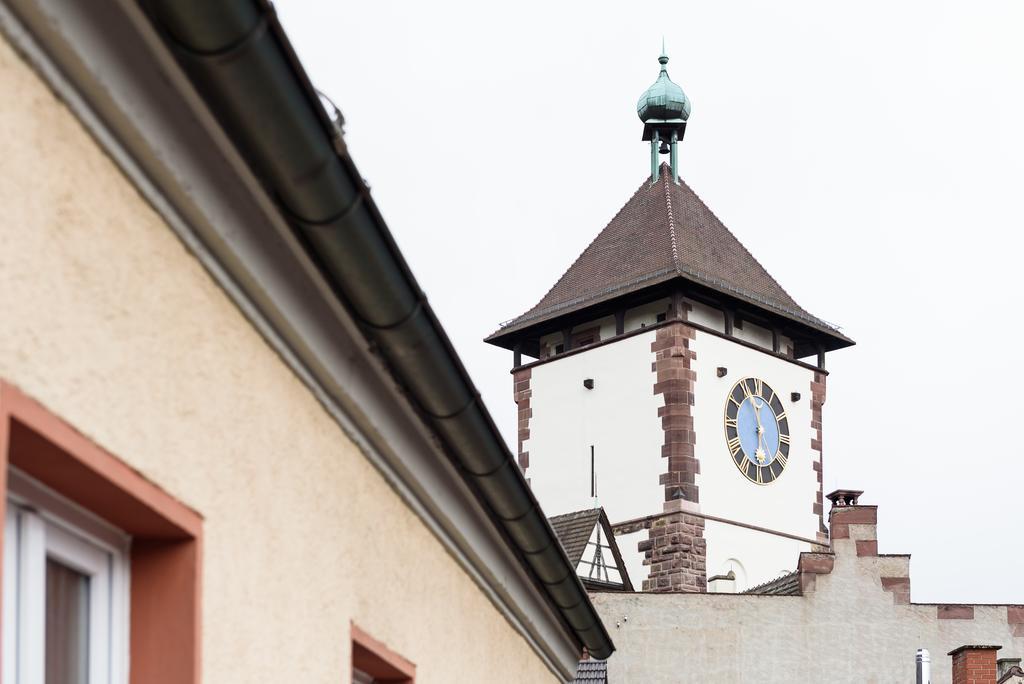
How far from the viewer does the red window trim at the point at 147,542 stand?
3.39 meters

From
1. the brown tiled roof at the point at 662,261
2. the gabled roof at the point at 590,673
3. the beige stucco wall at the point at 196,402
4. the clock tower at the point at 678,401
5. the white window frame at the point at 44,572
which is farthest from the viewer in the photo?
the brown tiled roof at the point at 662,261

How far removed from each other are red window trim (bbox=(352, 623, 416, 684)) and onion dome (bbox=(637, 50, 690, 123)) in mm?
42690

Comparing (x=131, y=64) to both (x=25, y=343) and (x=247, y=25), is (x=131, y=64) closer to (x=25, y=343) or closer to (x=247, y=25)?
(x=247, y=25)

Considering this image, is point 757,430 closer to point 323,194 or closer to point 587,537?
point 587,537

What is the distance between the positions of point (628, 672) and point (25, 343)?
90.7 feet

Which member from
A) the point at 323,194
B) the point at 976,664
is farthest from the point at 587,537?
the point at 323,194

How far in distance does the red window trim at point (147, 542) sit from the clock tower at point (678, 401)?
3515 cm

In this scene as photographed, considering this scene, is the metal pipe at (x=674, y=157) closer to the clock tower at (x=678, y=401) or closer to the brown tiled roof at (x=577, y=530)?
the clock tower at (x=678, y=401)

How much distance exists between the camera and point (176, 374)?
3.84 meters

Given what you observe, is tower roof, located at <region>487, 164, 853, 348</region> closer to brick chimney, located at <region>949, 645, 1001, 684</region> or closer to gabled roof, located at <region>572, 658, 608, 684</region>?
brick chimney, located at <region>949, 645, 1001, 684</region>

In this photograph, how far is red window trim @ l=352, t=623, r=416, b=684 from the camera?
5570 mm

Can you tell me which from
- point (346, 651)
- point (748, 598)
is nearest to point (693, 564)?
point (748, 598)

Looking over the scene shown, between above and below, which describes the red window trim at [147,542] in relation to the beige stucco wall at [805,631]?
below

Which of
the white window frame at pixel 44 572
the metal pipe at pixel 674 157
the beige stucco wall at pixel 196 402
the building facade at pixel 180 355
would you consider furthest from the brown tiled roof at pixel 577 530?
the white window frame at pixel 44 572
